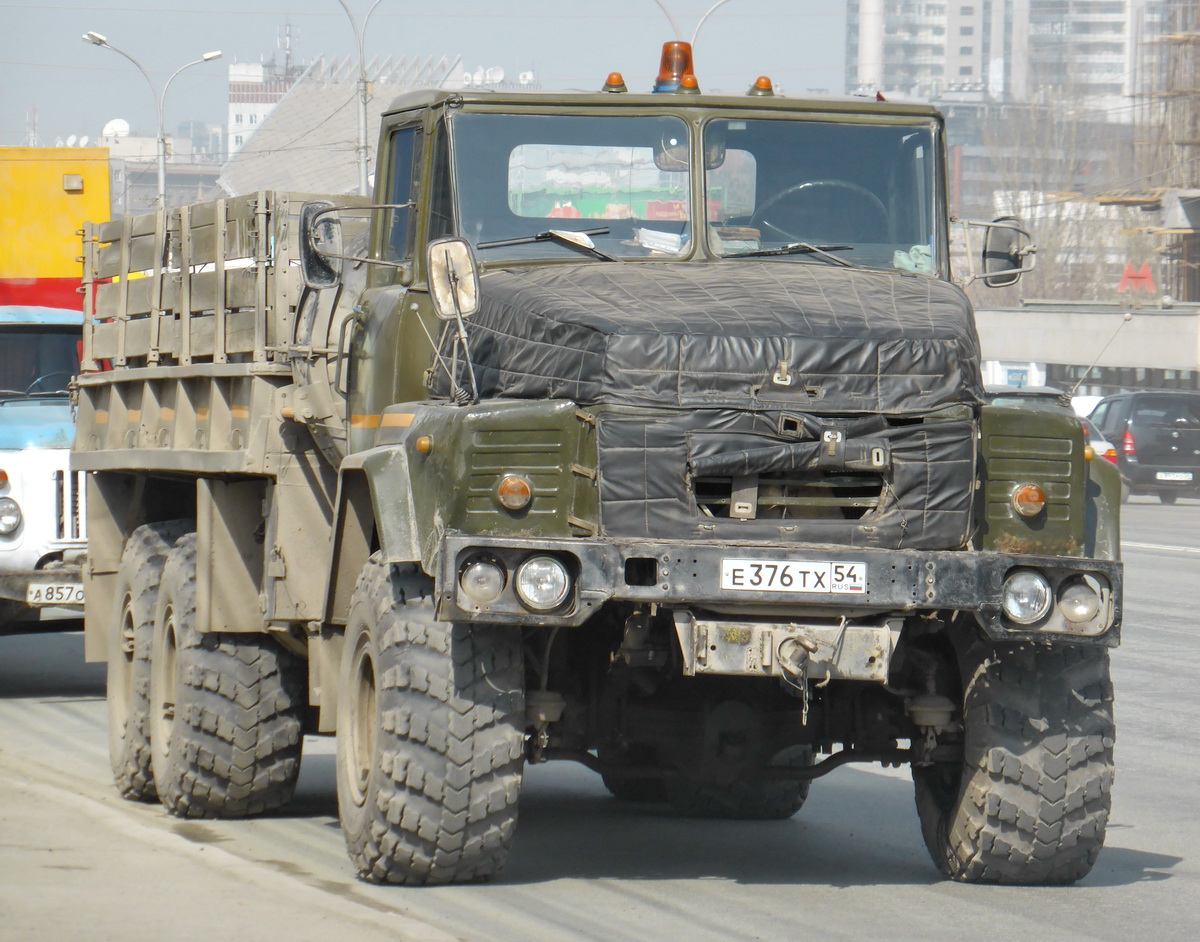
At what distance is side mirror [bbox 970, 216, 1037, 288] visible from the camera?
8.02 m

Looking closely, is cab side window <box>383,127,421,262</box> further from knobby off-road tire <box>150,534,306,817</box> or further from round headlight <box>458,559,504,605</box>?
knobby off-road tire <box>150,534,306,817</box>

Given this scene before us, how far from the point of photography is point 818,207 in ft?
25.2

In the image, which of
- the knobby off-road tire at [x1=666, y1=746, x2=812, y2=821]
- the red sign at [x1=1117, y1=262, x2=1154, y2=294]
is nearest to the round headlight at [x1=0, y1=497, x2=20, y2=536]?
the knobby off-road tire at [x1=666, y1=746, x2=812, y2=821]

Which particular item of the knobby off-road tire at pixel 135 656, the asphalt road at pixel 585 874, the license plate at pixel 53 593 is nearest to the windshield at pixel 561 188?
the asphalt road at pixel 585 874

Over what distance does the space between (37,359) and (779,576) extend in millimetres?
9126

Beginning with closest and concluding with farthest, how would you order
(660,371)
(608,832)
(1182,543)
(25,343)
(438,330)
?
1. (660,371)
2. (438,330)
3. (608,832)
4. (25,343)
5. (1182,543)

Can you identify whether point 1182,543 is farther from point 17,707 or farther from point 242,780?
point 242,780

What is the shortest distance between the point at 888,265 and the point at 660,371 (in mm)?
1508

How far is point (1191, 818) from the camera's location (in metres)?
9.00

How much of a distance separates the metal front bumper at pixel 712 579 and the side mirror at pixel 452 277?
872 millimetres

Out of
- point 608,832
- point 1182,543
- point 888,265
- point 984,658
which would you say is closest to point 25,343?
point 608,832

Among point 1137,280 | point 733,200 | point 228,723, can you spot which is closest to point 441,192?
point 733,200

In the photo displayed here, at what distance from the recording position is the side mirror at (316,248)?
7484mm

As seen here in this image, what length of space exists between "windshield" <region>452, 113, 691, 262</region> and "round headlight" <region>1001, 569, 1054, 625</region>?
1808 mm
